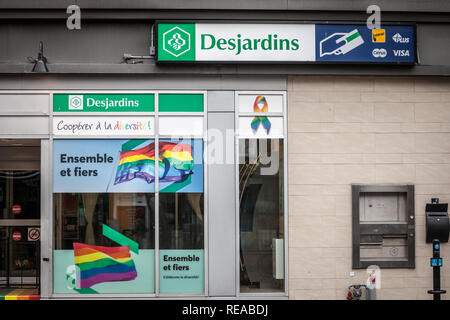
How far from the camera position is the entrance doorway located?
8.88 metres

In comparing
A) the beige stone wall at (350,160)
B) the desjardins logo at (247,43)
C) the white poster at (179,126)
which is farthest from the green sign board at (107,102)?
the beige stone wall at (350,160)

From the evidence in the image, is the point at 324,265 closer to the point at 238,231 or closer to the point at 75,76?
the point at 238,231

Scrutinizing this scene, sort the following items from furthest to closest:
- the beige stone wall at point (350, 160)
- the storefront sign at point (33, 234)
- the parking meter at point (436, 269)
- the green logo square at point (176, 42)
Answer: the storefront sign at point (33, 234)
the beige stone wall at point (350, 160)
the green logo square at point (176, 42)
the parking meter at point (436, 269)

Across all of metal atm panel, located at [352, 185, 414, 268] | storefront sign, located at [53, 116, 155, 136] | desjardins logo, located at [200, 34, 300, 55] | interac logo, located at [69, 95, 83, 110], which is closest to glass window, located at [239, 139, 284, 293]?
metal atm panel, located at [352, 185, 414, 268]

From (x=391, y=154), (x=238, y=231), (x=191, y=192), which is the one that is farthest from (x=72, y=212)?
(x=391, y=154)

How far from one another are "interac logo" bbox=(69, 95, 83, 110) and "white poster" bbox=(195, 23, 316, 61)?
7.48 feet

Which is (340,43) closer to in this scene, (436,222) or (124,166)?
(436,222)

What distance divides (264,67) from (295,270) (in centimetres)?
371

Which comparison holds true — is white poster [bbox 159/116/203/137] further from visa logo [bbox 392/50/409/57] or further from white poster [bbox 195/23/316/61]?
visa logo [bbox 392/50/409/57]

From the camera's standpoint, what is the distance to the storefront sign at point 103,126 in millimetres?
8258

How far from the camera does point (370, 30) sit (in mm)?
8289

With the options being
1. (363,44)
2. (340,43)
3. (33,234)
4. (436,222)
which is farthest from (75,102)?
(436,222)

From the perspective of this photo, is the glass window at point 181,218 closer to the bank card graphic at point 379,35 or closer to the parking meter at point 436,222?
the bank card graphic at point 379,35

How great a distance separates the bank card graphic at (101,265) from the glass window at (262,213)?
2.08m
